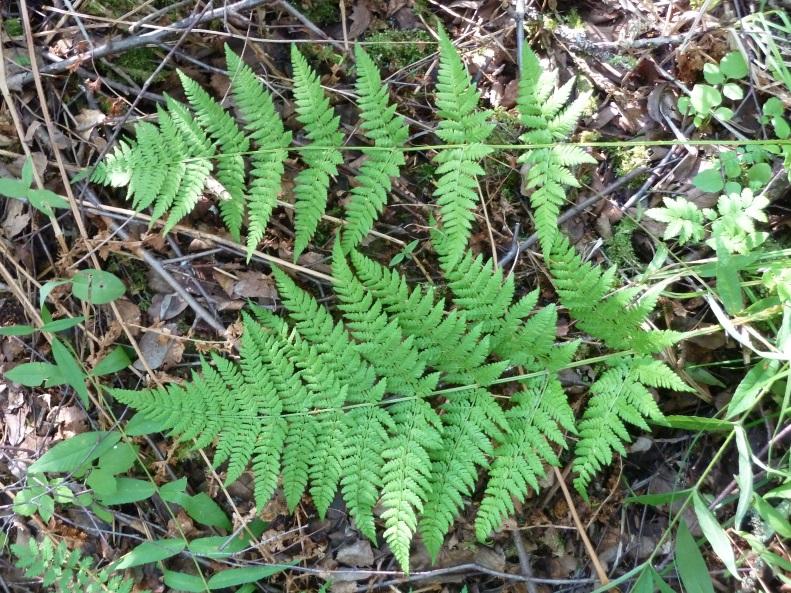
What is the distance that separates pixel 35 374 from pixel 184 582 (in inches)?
47.6

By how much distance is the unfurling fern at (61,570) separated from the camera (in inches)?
114

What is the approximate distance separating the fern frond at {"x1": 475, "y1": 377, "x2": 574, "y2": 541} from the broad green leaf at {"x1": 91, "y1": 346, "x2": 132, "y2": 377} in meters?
1.84

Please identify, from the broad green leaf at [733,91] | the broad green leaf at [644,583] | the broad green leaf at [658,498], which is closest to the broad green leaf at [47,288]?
the broad green leaf at [658,498]

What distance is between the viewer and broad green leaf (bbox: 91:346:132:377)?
10.6 ft

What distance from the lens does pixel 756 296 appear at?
333cm

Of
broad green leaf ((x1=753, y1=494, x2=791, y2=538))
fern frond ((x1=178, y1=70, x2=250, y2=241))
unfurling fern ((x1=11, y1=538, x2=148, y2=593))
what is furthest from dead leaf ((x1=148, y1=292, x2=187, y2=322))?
broad green leaf ((x1=753, y1=494, x2=791, y2=538))

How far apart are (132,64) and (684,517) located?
3.62 m

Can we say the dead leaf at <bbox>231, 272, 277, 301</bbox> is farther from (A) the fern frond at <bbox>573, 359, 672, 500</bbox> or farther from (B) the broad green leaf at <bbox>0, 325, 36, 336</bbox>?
(A) the fern frond at <bbox>573, 359, 672, 500</bbox>

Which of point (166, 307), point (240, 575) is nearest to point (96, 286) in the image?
point (166, 307)

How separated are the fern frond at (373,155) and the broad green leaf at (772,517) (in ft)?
7.14

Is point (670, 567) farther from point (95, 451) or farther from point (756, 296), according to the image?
point (95, 451)

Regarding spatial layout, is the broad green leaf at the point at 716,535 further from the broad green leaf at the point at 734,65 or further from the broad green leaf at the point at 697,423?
the broad green leaf at the point at 734,65

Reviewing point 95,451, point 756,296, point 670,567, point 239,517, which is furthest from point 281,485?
point 756,296

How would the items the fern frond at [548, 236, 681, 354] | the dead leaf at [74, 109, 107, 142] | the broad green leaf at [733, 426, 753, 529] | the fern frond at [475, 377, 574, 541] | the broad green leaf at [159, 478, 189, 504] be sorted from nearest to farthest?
the broad green leaf at [733, 426, 753, 529]
the fern frond at [475, 377, 574, 541]
the fern frond at [548, 236, 681, 354]
the broad green leaf at [159, 478, 189, 504]
the dead leaf at [74, 109, 107, 142]
